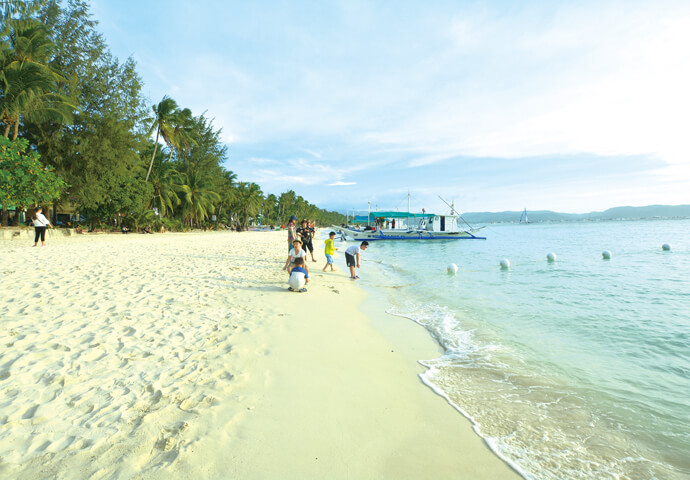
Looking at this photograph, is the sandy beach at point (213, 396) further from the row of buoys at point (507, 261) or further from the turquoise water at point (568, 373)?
the row of buoys at point (507, 261)

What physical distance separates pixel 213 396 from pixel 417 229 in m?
42.8

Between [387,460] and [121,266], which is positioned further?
[121,266]

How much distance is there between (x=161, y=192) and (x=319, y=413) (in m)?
37.8

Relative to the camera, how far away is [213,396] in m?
3.07

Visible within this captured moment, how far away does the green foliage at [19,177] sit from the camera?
54.4 feet

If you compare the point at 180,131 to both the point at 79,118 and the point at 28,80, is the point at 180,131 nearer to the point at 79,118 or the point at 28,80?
the point at 79,118

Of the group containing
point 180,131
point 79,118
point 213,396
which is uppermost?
point 180,131

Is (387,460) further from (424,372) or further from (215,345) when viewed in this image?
(215,345)

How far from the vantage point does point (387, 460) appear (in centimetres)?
244

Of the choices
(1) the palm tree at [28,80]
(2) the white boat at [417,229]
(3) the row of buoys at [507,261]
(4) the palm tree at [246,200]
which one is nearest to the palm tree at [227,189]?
(4) the palm tree at [246,200]

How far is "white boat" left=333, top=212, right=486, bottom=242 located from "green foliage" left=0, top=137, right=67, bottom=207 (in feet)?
94.1

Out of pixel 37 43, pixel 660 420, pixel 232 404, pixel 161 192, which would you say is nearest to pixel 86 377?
pixel 232 404

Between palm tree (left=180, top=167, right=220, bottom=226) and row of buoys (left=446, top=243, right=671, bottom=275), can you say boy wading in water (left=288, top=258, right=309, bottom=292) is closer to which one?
row of buoys (left=446, top=243, right=671, bottom=275)

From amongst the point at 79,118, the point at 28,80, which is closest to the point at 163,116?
the point at 79,118
